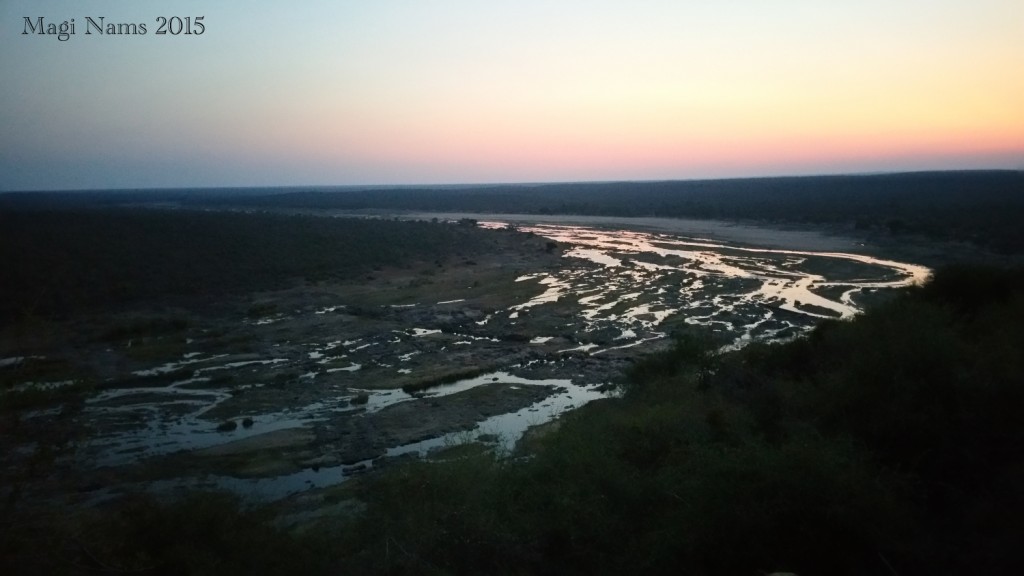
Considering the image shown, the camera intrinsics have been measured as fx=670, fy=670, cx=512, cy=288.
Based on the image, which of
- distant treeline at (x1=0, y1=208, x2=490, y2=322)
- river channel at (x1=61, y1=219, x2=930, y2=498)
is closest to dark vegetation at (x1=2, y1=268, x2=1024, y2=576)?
river channel at (x1=61, y1=219, x2=930, y2=498)

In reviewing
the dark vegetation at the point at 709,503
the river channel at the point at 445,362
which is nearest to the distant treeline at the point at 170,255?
the river channel at the point at 445,362

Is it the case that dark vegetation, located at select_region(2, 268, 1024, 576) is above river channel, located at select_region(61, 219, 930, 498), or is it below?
above

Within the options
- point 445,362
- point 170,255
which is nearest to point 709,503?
point 445,362

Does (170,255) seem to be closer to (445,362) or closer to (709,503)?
(445,362)

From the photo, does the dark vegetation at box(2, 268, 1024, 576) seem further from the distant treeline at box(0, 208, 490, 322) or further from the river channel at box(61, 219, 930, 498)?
the distant treeline at box(0, 208, 490, 322)

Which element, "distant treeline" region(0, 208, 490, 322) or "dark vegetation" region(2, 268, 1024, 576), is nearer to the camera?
"dark vegetation" region(2, 268, 1024, 576)

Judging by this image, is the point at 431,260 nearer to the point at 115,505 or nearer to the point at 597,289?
the point at 597,289
